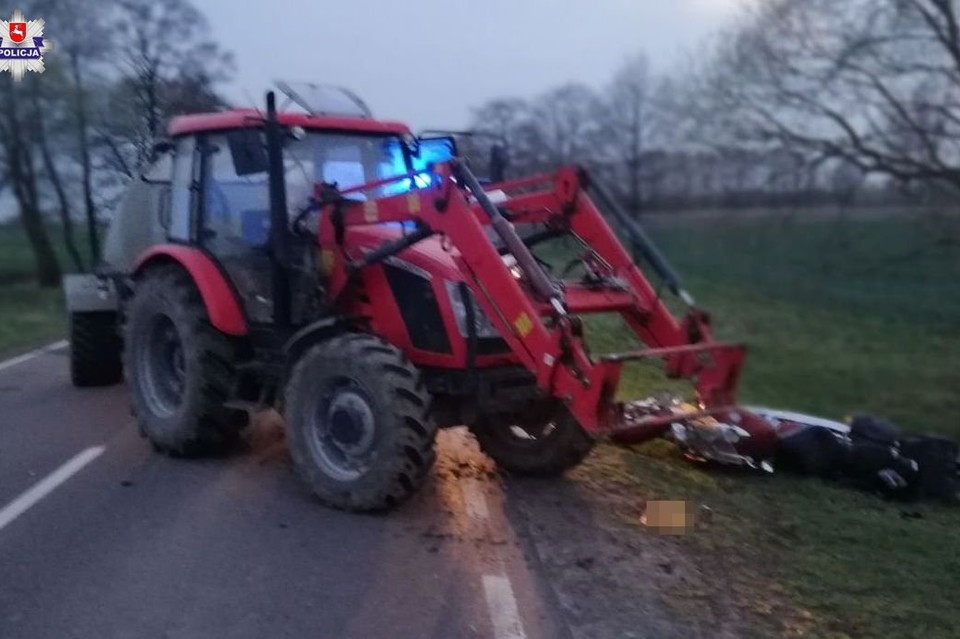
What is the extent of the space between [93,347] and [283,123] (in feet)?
15.4

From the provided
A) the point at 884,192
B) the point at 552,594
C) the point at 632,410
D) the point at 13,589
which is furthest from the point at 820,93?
the point at 13,589

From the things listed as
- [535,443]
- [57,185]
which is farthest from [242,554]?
[57,185]

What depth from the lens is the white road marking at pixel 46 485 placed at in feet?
23.9

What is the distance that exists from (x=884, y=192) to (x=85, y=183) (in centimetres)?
1196

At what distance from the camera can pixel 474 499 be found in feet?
25.6

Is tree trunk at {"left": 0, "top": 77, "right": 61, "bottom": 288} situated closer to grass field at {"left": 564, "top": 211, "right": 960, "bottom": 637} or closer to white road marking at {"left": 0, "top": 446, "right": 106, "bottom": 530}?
grass field at {"left": 564, "top": 211, "right": 960, "bottom": 637}

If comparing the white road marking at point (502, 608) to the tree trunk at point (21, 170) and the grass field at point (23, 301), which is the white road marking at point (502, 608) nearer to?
the grass field at point (23, 301)

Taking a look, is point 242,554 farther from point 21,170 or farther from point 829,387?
point 21,170

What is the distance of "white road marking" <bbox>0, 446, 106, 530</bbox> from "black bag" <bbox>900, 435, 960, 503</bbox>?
6031 mm

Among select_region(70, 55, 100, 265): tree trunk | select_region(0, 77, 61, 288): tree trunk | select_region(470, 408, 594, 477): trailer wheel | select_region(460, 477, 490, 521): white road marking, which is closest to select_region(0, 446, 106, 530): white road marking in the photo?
select_region(460, 477, 490, 521): white road marking

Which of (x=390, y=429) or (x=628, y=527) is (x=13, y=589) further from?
(x=628, y=527)

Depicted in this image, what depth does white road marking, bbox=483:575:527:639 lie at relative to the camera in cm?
549

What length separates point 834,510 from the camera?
773 centimetres

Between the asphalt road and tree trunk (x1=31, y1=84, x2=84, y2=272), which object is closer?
the asphalt road
